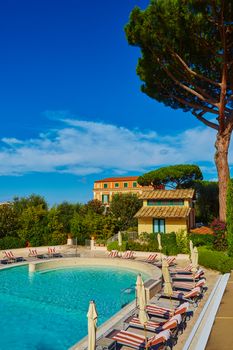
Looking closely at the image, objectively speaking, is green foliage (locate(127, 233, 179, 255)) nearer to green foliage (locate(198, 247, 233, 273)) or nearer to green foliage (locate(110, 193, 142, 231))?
green foliage (locate(198, 247, 233, 273))

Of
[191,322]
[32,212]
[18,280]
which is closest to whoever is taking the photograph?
[191,322]

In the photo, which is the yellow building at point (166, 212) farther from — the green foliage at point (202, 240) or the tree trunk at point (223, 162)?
the tree trunk at point (223, 162)

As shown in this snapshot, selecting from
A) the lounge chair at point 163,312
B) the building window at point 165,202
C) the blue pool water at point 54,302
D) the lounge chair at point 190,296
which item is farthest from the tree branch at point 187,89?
the lounge chair at point 163,312

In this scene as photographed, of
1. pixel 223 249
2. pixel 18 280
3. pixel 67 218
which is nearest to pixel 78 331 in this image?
pixel 18 280

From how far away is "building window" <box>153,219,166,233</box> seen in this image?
104ft

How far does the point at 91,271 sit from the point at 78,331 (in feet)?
38.3

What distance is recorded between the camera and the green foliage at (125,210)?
37.1 meters

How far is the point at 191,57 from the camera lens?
84.0 feet

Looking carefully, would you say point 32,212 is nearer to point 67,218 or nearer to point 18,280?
point 67,218

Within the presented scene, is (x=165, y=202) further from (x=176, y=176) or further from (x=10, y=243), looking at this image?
(x=176, y=176)

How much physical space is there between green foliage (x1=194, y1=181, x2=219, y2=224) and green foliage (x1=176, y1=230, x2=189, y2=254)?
12.5 m

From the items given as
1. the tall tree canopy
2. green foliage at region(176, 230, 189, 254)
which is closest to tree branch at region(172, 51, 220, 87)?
the tall tree canopy

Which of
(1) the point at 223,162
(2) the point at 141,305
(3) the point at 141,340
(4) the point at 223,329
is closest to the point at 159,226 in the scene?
(1) the point at 223,162

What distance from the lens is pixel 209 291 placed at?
15.5m
